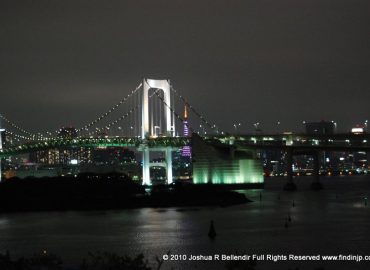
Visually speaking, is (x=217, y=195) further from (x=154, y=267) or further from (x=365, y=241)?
(x=154, y=267)

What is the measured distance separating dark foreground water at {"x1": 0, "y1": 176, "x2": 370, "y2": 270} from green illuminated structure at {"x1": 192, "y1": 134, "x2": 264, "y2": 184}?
24.4m

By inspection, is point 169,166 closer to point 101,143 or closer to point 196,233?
point 101,143

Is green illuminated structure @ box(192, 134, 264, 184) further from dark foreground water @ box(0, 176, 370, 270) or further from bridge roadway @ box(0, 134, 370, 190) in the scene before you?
dark foreground water @ box(0, 176, 370, 270)

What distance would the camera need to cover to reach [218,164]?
229ft

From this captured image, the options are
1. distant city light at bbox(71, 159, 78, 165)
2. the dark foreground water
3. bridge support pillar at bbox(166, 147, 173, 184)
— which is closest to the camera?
the dark foreground water

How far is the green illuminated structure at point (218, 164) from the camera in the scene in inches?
2744

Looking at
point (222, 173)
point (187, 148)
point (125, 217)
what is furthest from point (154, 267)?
point (187, 148)

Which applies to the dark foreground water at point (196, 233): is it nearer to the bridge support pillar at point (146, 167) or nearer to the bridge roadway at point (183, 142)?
the bridge support pillar at point (146, 167)

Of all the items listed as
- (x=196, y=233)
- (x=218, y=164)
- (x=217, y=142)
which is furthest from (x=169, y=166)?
(x=196, y=233)

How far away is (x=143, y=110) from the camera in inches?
2810

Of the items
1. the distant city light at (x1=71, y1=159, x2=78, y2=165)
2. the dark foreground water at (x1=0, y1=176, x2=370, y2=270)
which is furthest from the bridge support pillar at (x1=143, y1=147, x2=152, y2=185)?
the distant city light at (x1=71, y1=159, x2=78, y2=165)

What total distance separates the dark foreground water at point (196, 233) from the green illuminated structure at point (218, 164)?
24375 millimetres

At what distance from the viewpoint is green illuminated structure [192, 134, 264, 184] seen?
69688 mm

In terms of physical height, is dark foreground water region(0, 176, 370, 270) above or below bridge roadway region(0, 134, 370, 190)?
below
